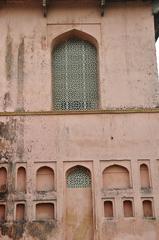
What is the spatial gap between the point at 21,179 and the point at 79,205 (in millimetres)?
1794

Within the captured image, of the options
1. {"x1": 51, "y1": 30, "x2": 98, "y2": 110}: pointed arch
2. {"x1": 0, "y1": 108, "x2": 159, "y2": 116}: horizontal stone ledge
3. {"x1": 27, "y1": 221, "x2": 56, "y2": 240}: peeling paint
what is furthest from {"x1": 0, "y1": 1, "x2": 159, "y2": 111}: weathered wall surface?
{"x1": 27, "y1": 221, "x2": 56, "y2": 240}: peeling paint

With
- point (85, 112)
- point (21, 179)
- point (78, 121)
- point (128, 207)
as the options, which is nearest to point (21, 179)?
point (21, 179)

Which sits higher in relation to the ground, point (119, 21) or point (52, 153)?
point (119, 21)

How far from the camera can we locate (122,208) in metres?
12.6

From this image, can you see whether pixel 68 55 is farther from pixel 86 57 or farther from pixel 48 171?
pixel 48 171

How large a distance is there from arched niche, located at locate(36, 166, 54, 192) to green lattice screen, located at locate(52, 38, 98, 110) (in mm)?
2328

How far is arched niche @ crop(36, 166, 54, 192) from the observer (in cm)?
1291

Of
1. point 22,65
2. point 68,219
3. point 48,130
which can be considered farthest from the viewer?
point 22,65

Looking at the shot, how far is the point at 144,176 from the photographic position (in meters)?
13.1

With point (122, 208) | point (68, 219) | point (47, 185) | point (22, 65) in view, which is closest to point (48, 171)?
point (47, 185)

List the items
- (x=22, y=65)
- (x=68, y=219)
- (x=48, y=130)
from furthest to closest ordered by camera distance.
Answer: (x=22, y=65)
(x=48, y=130)
(x=68, y=219)

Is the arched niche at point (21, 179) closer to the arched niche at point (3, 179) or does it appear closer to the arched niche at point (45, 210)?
the arched niche at point (3, 179)

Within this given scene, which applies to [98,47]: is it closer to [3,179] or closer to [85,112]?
[85,112]

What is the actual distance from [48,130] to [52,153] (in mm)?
717
